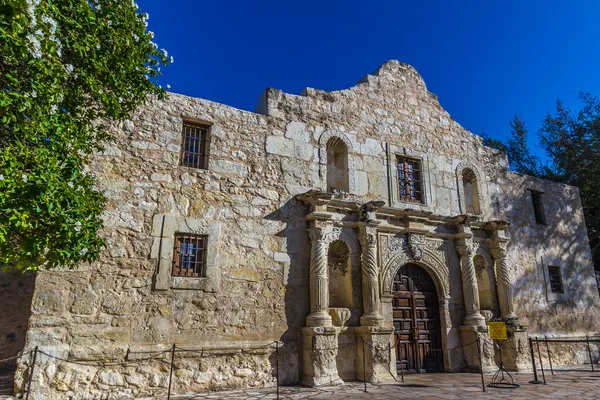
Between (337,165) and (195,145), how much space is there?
11.0 feet

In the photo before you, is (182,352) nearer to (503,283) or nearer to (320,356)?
(320,356)

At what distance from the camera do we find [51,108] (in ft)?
15.8

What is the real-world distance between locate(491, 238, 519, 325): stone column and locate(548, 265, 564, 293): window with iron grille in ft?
7.06

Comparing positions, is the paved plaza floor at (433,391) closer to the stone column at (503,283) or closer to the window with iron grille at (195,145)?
the stone column at (503,283)

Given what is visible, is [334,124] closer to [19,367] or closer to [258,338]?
[258,338]

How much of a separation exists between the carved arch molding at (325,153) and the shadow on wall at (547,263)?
4720mm

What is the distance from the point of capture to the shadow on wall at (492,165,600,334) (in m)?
11.5

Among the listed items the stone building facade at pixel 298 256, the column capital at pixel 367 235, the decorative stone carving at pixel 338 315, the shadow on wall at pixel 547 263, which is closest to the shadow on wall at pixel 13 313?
the stone building facade at pixel 298 256

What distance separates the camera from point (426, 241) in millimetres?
10211

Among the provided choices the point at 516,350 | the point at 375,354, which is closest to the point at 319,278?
the point at 375,354

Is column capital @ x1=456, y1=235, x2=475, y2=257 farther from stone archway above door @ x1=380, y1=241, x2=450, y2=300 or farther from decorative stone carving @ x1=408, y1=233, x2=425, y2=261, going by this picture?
decorative stone carving @ x1=408, y1=233, x2=425, y2=261

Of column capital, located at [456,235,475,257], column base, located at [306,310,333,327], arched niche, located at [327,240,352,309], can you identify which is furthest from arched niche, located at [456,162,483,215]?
column base, located at [306,310,333,327]

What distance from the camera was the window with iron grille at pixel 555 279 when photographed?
1228cm

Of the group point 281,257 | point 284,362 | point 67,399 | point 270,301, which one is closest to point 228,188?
point 281,257
